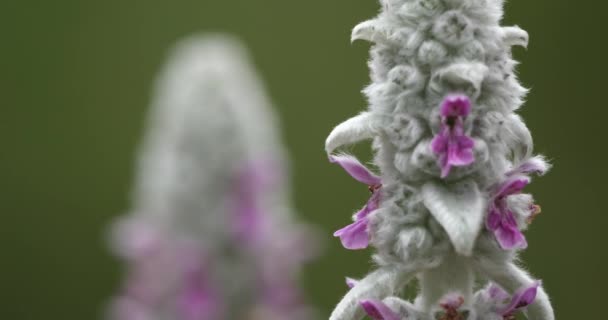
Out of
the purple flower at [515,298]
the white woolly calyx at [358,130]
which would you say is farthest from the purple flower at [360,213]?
the purple flower at [515,298]

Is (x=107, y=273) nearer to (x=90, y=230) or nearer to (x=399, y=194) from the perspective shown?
(x=90, y=230)

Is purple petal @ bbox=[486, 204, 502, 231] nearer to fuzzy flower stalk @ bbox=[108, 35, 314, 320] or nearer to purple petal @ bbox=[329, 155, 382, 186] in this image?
purple petal @ bbox=[329, 155, 382, 186]

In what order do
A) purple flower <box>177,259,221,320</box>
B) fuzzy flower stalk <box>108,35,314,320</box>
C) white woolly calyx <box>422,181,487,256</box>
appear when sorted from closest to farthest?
white woolly calyx <box>422,181,487,256</box> → purple flower <box>177,259,221,320</box> → fuzzy flower stalk <box>108,35,314,320</box>

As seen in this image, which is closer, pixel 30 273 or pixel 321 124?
pixel 30 273

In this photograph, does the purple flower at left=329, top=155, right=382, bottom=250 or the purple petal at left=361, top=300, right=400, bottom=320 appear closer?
the purple petal at left=361, top=300, right=400, bottom=320

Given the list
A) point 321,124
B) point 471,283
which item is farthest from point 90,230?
point 471,283

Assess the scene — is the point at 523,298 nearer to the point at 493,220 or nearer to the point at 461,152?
the point at 493,220

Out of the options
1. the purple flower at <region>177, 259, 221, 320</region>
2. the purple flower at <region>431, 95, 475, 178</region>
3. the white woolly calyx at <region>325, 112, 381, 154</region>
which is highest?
the purple flower at <region>177, 259, 221, 320</region>

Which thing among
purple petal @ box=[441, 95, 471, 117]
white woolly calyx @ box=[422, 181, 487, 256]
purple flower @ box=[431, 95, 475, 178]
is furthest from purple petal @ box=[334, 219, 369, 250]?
purple petal @ box=[441, 95, 471, 117]
